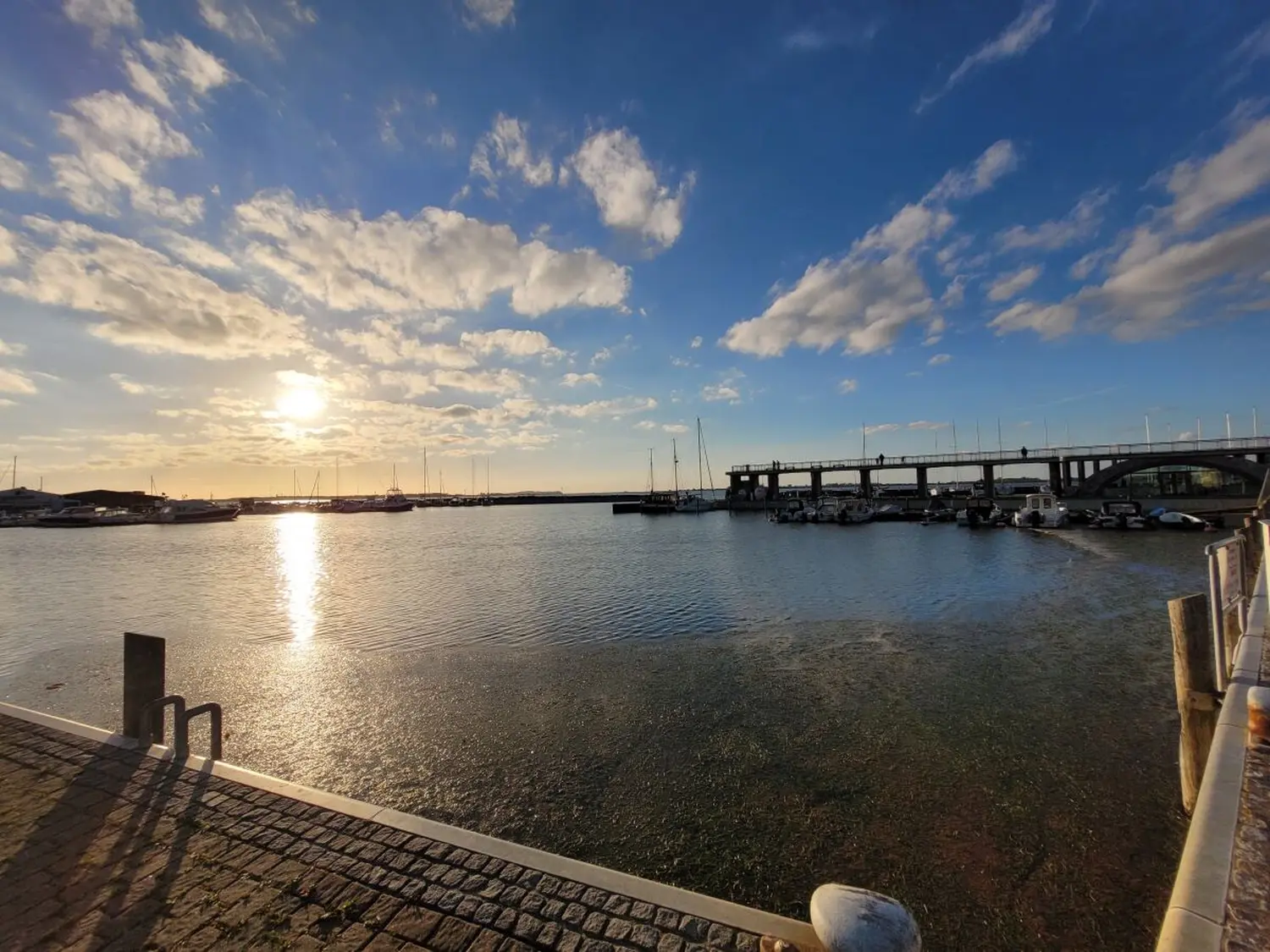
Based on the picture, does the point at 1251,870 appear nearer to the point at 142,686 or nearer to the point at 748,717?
the point at 748,717

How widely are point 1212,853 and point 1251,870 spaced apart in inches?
7.3

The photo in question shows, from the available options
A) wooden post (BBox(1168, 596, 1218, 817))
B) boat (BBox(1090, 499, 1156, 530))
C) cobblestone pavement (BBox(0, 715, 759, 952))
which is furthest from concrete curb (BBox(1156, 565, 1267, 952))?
boat (BBox(1090, 499, 1156, 530))

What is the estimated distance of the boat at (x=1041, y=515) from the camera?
5553 cm

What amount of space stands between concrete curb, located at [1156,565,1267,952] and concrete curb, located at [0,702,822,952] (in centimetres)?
211

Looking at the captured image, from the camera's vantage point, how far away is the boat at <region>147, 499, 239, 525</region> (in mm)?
114812

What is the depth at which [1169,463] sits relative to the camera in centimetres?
8294

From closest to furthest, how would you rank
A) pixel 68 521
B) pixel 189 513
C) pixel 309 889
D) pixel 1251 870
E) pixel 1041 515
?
pixel 1251 870, pixel 309 889, pixel 1041 515, pixel 68 521, pixel 189 513

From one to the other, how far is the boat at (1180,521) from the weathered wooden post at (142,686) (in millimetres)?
68092

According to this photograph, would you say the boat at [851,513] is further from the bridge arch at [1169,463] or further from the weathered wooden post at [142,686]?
the weathered wooden post at [142,686]

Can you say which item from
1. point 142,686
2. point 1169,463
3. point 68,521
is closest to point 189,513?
point 68,521

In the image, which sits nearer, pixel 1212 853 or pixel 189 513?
pixel 1212 853

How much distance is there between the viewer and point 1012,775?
8164 mm

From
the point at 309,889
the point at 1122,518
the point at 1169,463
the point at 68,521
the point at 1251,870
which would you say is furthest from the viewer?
the point at 68,521

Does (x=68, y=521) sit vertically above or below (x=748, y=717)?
above
